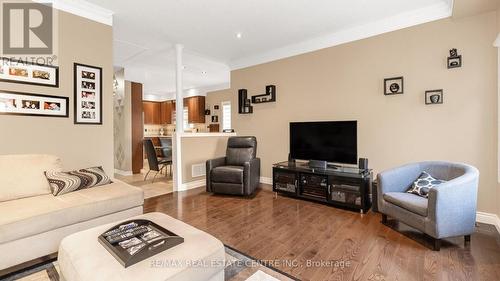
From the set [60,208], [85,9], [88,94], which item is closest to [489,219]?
[60,208]

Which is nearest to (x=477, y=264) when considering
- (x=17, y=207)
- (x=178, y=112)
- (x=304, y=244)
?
(x=304, y=244)

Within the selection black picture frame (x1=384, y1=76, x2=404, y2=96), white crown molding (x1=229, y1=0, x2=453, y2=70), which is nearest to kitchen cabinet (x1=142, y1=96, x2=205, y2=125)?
white crown molding (x1=229, y1=0, x2=453, y2=70)

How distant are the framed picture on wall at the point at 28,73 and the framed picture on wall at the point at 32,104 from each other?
15 centimetres

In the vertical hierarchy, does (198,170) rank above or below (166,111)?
below

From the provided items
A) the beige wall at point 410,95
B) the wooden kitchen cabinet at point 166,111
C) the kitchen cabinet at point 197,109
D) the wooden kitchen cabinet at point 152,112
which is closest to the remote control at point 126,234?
the beige wall at point 410,95

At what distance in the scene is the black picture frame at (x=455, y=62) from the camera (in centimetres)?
280

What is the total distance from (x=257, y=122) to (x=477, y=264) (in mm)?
3716

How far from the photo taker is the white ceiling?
2922 millimetres

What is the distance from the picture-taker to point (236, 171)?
3760 millimetres

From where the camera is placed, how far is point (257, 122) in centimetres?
488

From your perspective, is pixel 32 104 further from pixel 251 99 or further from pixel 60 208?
pixel 251 99

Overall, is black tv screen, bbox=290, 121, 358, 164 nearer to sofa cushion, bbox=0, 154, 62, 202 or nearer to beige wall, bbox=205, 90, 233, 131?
sofa cushion, bbox=0, 154, 62, 202

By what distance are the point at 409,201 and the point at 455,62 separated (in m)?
1.88

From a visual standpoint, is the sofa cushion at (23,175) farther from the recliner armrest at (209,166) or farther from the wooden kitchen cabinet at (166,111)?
the wooden kitchen cabinet at (166,111)
